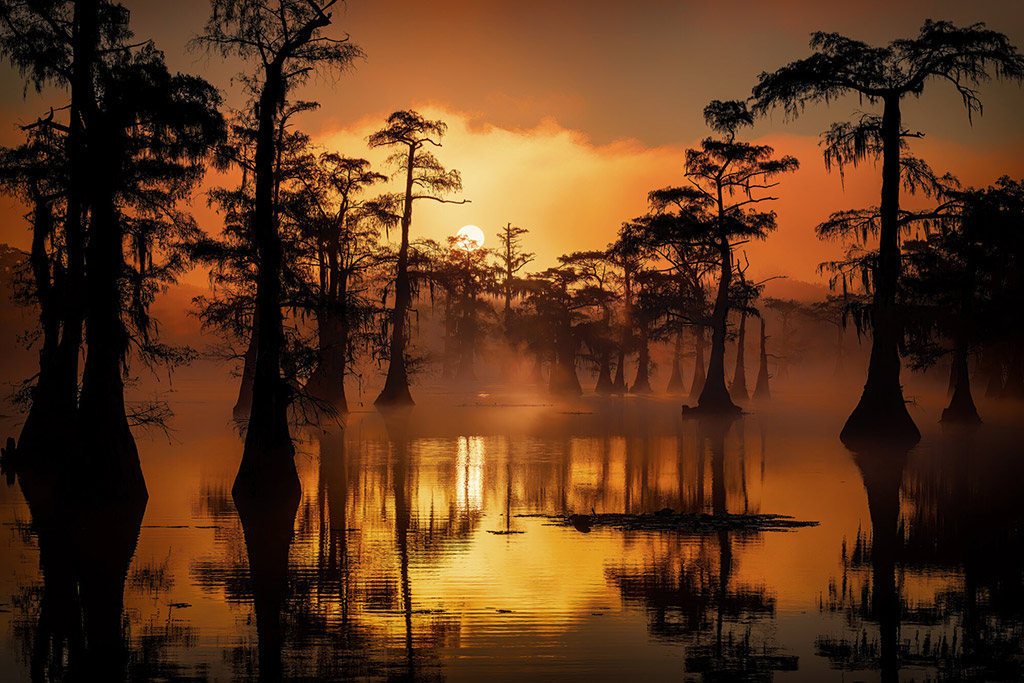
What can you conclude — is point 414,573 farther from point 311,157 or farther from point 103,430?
point 311,157

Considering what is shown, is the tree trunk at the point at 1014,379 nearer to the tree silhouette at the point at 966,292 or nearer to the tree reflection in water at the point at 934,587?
the tree silhouette at the point at 966,292

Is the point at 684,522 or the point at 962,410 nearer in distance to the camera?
the point at 684,522

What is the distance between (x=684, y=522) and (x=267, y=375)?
8021mm

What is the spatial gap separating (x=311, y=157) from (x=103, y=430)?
101 ft

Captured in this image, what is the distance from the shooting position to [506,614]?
34.8ft

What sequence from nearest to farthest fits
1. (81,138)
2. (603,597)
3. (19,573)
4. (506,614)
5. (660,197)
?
(506,614) → (603,597) → (19,573) → (81,138) → (660,197)

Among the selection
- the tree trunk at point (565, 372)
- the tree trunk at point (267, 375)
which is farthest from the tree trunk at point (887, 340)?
the tree trunk at point (565, 372)

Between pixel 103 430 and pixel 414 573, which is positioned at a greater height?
pixel 103 430

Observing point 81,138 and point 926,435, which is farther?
point 926,435

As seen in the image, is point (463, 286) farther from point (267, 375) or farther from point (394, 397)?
point (267, 375)

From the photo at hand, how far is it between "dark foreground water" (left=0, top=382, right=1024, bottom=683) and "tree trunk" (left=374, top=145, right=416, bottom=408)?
93.0ft

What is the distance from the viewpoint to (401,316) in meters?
54.1

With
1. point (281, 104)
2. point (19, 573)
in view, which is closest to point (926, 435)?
point (281, 104)

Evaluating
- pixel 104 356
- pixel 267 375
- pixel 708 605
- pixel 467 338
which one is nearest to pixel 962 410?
pixel 267 375
